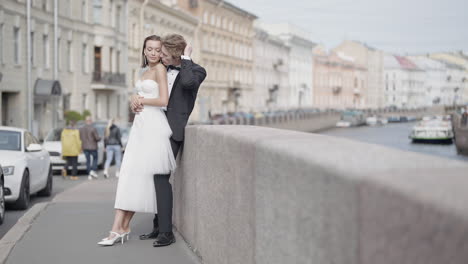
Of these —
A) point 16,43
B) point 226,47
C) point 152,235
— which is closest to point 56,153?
point 152,235

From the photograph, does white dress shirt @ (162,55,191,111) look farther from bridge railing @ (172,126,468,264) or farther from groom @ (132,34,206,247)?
bridge railing @ (172,126,468,264)

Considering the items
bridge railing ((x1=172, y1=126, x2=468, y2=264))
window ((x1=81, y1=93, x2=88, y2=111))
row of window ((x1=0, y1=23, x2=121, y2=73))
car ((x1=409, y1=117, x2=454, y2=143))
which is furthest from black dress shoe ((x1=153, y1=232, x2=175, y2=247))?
car ((x1=409, y1=117, x2=454, y2=143))

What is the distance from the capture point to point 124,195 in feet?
21.4

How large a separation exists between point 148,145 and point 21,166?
703cm

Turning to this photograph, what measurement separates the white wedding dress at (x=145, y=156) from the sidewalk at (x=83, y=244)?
0.39m

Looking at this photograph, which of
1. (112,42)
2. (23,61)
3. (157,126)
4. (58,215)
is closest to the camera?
(157,126)

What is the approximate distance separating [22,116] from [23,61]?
2.77 metres

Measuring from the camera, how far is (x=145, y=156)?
644 centimetres

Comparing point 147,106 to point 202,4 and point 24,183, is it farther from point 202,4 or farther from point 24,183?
point 202,4

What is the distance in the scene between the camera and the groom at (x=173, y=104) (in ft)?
21.4

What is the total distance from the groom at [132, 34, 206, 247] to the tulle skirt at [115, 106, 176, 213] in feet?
0.24

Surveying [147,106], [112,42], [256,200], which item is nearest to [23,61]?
[112,42]

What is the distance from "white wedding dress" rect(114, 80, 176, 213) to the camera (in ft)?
21.1

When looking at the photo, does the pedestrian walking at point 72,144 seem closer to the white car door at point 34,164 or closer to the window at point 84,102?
the white car door at point 34,164
